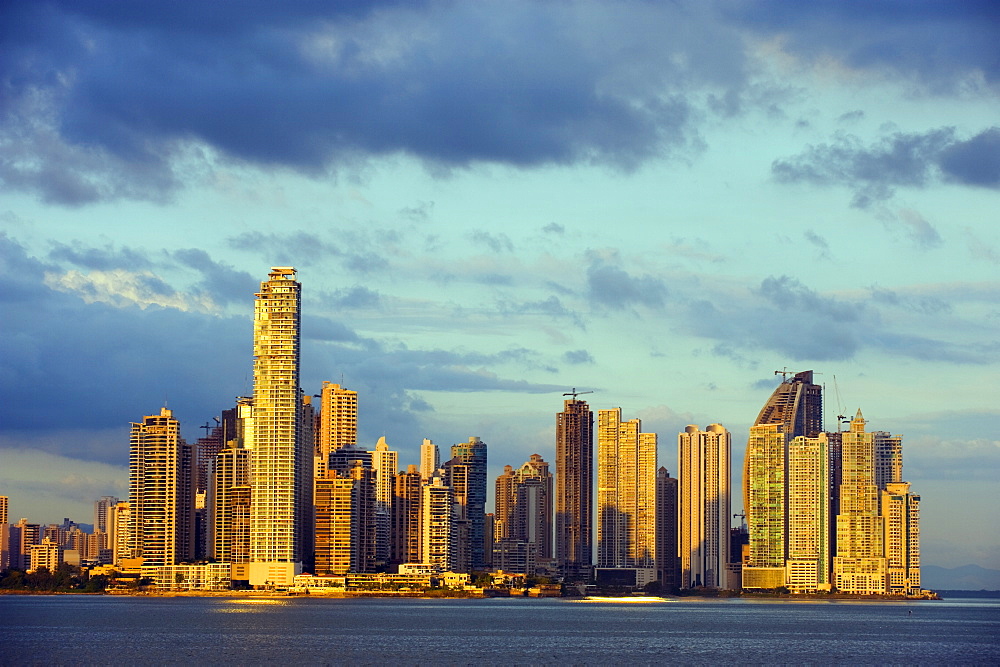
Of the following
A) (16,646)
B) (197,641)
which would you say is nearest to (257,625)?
(197,641)

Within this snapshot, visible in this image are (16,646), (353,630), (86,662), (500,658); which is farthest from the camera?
(353,630)

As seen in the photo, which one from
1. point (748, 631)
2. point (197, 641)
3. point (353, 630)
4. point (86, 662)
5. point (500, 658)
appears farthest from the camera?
point (748, 631)

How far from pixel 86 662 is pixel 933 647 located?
8855 cm

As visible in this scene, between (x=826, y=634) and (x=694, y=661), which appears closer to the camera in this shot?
(x=694, y=661)

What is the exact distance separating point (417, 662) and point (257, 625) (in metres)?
61.6

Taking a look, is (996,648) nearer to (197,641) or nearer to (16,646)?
(197,641)

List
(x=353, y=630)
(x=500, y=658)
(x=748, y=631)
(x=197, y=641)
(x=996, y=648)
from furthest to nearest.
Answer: (x=748, y=631)
(x=353, y=630)
(x=996, y=648)
(x=197, y=641)
(x=500, y=658)

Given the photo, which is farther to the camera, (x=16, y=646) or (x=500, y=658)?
(x=16, y=646)

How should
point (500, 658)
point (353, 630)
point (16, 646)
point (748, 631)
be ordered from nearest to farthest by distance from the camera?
point (500, 658), point (16, 646), point (353, 630), point (748, 631)

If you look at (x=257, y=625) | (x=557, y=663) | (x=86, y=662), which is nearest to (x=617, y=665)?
(x=557, y=663)

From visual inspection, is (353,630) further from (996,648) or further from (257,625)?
(996,648)

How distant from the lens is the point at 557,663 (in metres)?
129

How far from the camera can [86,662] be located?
126375 mm

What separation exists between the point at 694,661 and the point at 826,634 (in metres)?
58.9
